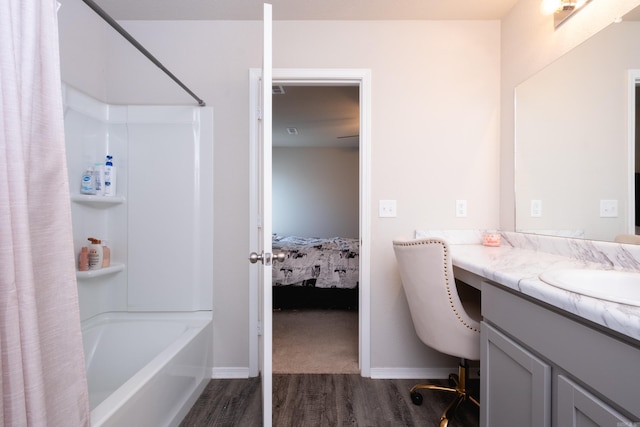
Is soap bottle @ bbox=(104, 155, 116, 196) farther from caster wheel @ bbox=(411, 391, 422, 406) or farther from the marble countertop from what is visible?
caster wheel @ bbox=(411, 391, 422, 406)

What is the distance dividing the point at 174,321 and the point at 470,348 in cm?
181

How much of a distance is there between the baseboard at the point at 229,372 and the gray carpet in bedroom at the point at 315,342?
21 centimetres

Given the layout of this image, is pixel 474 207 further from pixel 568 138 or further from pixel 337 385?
pixel 337 385

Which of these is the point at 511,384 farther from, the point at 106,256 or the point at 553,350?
the point at 106,256

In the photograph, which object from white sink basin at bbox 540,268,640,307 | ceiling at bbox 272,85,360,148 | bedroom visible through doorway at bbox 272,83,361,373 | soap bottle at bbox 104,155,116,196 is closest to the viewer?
white sink basin at bbox 540,268,640,307

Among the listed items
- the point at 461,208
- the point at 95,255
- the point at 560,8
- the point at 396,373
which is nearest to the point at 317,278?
the point at 396,373

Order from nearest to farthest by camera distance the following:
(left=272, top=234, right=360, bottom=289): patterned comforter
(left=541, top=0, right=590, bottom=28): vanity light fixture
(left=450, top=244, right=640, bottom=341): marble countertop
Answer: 1. (left=450, top=244, right=640, bottom=341): marble countertop
2. (left=541, top=0, right=590, bottom=28): vanity light fixture
3. (left=272, top=234, right=360, bottom=289): patterned comforter

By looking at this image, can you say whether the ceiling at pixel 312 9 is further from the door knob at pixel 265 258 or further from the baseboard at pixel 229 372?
the baseboard at pixel 229 372

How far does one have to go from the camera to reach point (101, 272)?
67.0 inches

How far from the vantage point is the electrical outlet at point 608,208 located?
3.76 feet

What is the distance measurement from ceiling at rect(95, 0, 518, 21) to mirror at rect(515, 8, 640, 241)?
2.04 ft

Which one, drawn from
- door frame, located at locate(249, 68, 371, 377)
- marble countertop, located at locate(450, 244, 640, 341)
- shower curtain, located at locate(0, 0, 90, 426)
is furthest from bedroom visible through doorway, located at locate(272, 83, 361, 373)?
marble countertop, located at locate(450, 244, 640, 341)

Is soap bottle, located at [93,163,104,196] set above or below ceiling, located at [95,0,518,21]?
below

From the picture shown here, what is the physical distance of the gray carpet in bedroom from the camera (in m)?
1.97
